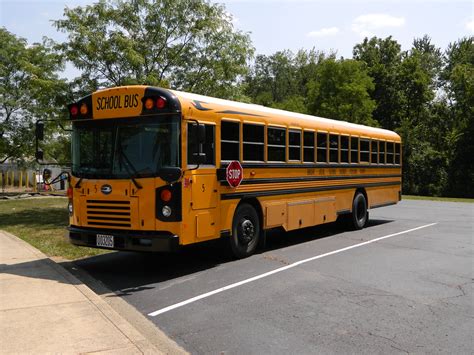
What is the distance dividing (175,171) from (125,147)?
1.03 metres

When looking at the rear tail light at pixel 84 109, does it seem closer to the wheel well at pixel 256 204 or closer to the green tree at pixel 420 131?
the wheel well at pixel 256 204

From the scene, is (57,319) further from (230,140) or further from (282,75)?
(282,75)

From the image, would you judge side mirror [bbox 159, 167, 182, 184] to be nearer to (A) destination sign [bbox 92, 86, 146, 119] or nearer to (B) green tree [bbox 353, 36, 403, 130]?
(A) destination sign [bbox 92, 86, 146, 119]

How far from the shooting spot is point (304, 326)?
17.3 ft

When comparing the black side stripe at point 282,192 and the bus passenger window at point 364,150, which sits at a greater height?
the bus passenger window at point 364,150

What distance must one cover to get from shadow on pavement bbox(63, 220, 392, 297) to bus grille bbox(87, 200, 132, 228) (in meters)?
0.83

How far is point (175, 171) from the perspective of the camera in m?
7.10

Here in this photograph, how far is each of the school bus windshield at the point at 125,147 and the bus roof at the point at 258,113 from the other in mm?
548

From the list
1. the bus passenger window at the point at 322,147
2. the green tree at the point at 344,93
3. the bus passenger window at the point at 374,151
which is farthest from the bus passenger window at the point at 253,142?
the green tree at the point at 344,93

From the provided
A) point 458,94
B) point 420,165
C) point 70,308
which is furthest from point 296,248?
point 458,94

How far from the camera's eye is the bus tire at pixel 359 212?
42.5ft

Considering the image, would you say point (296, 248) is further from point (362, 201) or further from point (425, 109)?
point (425, 109)

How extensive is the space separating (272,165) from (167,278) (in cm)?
318

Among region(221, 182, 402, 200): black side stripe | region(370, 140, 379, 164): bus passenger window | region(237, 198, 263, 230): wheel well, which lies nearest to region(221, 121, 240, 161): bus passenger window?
region(221, 182, 402, 200): black side stripe
